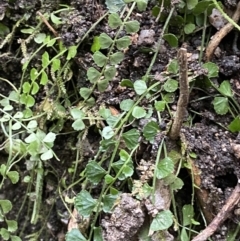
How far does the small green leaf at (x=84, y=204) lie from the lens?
0.79 metres

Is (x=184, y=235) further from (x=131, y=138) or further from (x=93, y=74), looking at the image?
(x=93, y=74)

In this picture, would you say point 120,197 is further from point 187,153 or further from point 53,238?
point 53,238

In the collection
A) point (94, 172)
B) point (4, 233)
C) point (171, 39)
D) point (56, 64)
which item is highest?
point (171, 39)

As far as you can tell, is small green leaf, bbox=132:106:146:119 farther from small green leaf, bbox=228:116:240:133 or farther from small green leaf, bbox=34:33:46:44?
small green leaf, bbox=34:33:46:44

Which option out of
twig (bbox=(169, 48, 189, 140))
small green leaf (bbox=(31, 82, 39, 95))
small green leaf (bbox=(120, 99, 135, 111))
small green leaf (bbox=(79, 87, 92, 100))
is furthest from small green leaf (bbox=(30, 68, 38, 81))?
twig (bbox=(169, 48, 189, 140))

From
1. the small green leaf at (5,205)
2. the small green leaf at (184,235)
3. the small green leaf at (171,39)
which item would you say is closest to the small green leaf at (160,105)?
the small green leaf at (171,39)

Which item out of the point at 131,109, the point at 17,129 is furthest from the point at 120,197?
the point at 17,129

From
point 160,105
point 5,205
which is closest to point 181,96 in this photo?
point 160,105

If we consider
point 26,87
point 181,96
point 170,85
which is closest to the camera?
point 181,96

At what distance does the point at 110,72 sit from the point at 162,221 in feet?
1.00

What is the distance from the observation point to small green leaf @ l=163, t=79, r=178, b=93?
0.83 m

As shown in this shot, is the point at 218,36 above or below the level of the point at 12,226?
above

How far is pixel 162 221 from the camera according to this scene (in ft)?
2.51

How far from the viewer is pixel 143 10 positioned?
89 centimetres
